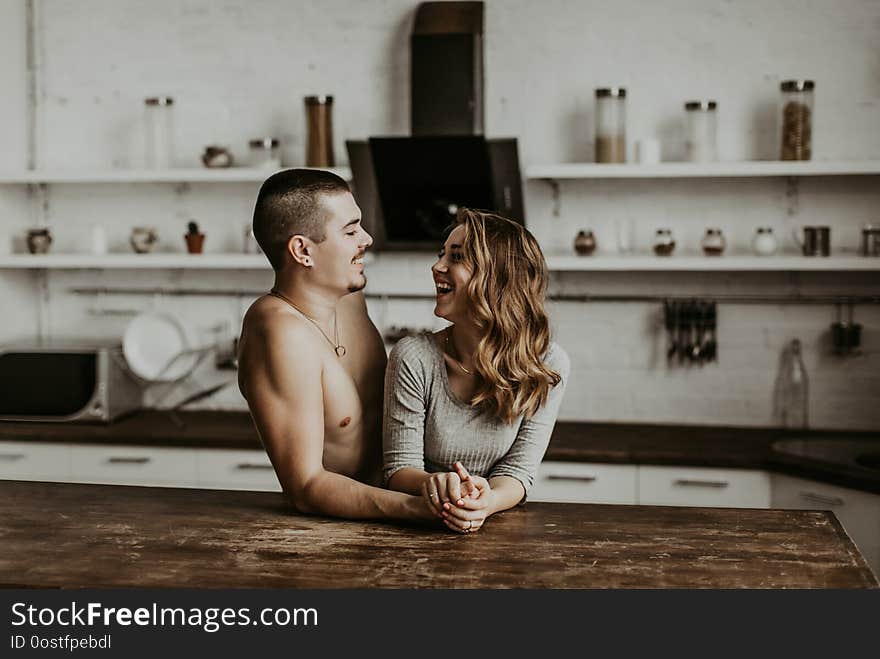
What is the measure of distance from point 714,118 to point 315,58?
1699 mm

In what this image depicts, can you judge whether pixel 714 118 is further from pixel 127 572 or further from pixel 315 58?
pixel 127 572

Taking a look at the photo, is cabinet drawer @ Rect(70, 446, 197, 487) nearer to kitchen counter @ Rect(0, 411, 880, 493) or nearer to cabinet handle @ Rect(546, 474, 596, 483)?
kitchen counter @ Rect(0, 411, 880, 493)

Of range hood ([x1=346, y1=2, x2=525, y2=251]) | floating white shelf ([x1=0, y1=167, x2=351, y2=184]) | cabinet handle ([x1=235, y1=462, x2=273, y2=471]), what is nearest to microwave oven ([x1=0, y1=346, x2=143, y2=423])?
cabinet handle ([x1=235, y1=462, x2=273, y2=471])

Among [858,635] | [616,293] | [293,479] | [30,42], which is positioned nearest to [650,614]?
[858,635]

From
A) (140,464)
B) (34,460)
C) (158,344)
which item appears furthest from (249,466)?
(34,460)

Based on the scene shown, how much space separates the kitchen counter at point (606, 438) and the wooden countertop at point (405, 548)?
1.41 metres

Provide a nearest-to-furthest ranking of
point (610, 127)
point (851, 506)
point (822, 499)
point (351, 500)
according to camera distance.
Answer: point (351, 500) → point (851, 506) → point (822, 499) → point (610, 127)

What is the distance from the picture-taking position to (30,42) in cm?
461

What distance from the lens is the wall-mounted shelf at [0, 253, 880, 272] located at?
3.87 metres

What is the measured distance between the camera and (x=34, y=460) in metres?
4.12

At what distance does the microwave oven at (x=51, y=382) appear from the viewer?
4.21 metres

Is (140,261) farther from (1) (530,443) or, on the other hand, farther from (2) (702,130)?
(1) (530,443)

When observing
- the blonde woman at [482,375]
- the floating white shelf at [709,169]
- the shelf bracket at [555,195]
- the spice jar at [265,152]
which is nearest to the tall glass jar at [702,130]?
the floating white shelf at [709,169]

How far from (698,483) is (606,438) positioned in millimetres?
446
